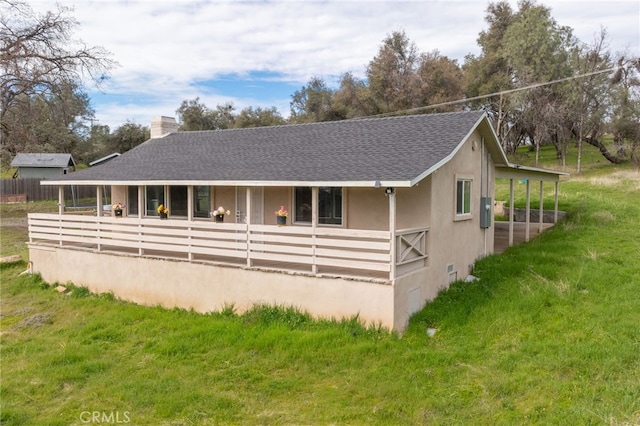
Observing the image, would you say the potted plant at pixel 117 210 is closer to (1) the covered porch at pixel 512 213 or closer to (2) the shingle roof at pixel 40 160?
(1) the covered porch at pixel 512 213

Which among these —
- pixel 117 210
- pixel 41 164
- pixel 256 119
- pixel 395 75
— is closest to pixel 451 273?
pixel 117 210

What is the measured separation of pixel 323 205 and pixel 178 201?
4.93 metres

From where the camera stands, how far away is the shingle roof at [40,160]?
38.1 m

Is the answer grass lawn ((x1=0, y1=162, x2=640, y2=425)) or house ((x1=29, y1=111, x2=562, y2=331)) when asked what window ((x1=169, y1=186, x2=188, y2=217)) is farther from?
grass lawn ((x1=0, y1=162, x2=640, y2=425))

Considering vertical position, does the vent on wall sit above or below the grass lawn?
above

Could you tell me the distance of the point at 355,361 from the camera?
7312 mm

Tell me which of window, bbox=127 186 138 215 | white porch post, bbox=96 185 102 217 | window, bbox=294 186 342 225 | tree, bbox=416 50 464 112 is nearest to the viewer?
window, bbox=294 186 342 225

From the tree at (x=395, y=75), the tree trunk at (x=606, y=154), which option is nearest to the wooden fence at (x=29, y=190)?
the tree at (x=395, y=75)

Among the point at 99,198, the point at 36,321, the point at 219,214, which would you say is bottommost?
the point at 36,321

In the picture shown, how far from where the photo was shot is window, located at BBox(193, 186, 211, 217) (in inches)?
520

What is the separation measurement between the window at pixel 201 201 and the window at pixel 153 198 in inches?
49.0

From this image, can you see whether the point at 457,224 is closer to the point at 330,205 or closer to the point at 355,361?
the point at 330,205

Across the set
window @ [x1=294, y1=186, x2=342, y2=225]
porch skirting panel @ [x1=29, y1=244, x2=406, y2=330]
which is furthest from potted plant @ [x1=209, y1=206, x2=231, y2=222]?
window @ [x1=294, y1=186, x2=342, y2=225]

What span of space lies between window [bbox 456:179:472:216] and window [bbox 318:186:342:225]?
282 centimetres
